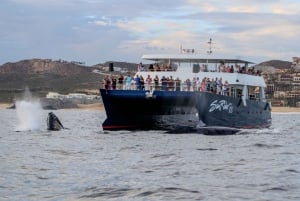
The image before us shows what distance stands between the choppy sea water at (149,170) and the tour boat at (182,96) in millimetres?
6355

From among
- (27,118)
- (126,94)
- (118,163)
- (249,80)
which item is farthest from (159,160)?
(27,118)

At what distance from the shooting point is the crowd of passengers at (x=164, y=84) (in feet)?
121

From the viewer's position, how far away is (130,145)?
89.4 feet

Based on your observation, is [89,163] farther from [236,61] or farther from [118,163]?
[236,61]

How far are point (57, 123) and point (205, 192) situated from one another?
28.1 meters

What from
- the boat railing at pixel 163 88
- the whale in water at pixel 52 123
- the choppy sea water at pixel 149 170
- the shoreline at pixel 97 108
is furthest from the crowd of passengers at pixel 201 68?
the shoreline at pixel 97 108

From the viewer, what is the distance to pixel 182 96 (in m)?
35.5

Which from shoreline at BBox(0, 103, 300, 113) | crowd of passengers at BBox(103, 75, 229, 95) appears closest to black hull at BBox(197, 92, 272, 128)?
crowd of passengers at BBox(103, 75, 229, 95)

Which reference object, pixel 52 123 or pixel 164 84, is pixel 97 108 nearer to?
pixel 52 123

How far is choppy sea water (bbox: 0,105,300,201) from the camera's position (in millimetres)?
15164

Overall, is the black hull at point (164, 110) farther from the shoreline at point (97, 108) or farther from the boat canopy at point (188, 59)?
the shoreline at point (97, 108)

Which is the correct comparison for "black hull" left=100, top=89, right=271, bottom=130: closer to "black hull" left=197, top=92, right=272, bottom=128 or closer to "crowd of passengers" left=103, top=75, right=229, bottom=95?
"black hull" left=197, top=92, right=272, bottom=128

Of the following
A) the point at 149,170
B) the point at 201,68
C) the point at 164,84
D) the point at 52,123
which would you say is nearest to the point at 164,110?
the point at 164,84

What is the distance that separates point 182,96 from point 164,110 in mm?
1962
